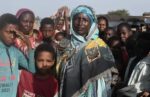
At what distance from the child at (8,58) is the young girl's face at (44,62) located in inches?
9.0

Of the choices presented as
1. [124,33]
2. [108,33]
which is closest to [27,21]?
[124,33]

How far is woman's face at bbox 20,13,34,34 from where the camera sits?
16.4ft

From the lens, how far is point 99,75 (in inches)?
153

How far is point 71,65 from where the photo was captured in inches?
155

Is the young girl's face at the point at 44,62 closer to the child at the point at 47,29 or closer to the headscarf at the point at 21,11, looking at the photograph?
the headscarf at the point at 21,11

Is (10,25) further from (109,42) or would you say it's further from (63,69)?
(109,42)

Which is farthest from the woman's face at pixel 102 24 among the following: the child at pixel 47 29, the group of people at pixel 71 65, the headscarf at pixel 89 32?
the headscarf at pixel 89 32

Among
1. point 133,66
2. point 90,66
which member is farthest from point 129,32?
point 90,66

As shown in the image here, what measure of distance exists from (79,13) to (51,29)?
168cm

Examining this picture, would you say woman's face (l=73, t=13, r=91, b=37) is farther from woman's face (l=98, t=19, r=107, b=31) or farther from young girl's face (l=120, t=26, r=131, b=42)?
woman's face (l=98, t=19, r=107, b=31)

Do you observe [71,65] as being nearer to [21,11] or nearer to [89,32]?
[89,32]

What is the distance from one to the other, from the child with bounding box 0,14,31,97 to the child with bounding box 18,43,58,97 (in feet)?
0.29

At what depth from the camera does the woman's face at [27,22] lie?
196 inches

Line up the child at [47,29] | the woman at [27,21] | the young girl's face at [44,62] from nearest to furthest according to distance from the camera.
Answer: the young girl's face at [44,62], the woman at [27,21], the child at [47,29]
